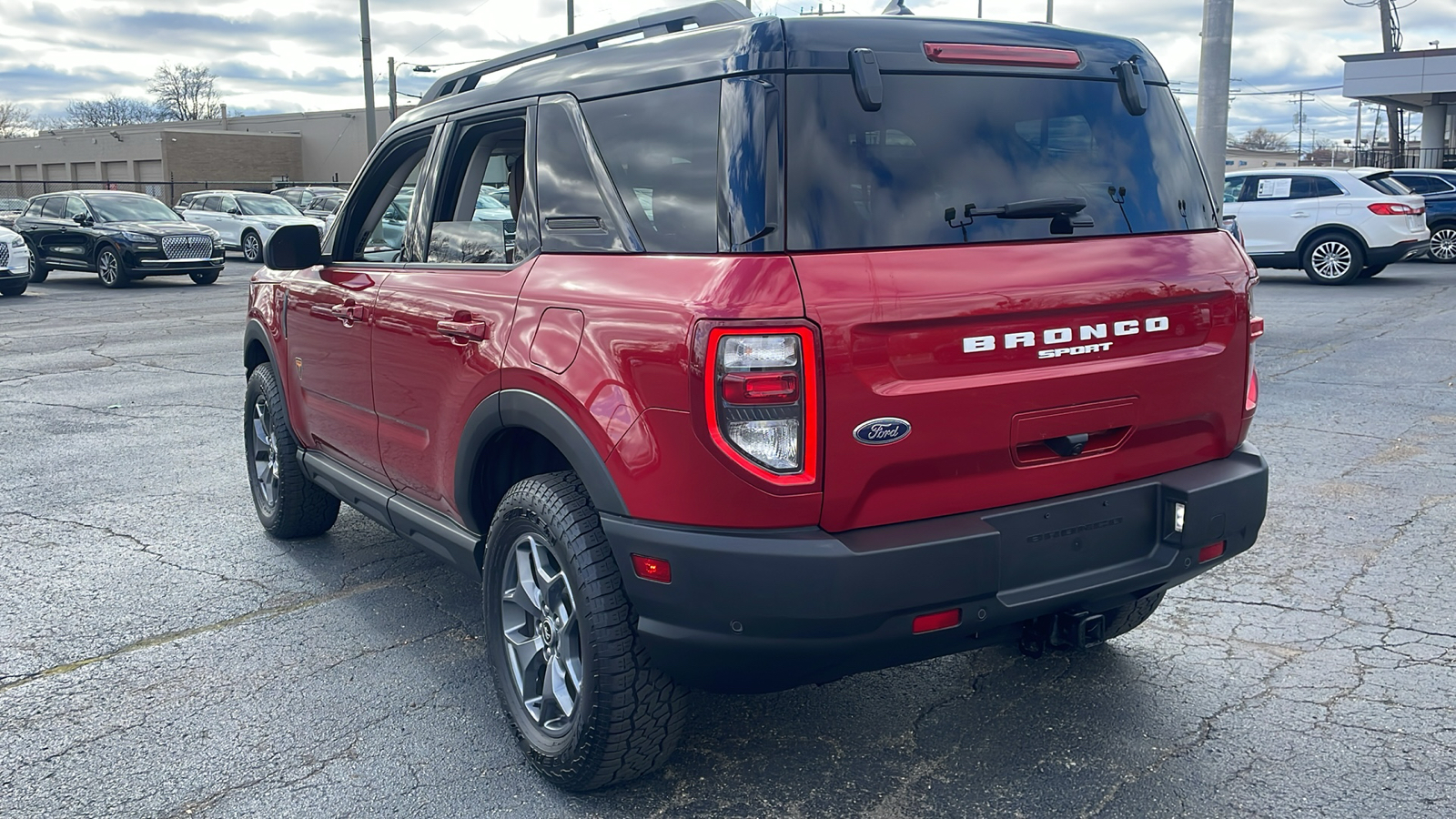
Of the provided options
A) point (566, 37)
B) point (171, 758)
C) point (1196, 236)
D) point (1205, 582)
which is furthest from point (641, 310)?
point (1205, 582)

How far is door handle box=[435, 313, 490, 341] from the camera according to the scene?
11.1ft

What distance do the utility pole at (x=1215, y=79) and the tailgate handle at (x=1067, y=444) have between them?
32.3 feet

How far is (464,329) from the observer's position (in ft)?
11.5

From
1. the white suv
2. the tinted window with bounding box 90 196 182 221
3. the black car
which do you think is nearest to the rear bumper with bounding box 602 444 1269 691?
the white suv

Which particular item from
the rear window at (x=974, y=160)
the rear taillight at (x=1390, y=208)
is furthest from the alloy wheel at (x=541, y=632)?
the rear taillight at (x=1390, y=208)

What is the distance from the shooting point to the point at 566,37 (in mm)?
3686

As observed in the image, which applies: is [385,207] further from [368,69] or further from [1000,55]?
[368,69]

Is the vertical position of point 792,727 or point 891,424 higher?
point 891,424

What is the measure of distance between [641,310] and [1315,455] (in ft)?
17.8

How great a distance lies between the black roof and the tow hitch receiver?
4.69ft

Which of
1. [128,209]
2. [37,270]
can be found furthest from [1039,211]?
[37,270]

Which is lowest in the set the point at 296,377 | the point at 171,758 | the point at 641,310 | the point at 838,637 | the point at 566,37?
the point at 171,758

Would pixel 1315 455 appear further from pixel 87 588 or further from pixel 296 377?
pixel 87 588

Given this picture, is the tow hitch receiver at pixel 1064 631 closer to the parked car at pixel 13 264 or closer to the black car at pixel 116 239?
the parked car at pixel 13 264
